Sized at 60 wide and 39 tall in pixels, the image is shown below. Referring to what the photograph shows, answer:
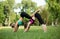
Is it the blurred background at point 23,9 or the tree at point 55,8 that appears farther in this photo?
the tree at point 55,8

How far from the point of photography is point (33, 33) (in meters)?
1.69

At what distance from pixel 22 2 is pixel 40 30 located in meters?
0.30

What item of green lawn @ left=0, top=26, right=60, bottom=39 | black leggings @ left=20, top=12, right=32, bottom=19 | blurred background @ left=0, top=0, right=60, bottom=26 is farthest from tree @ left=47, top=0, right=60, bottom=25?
black leggings @ left=20, top=12, right=32, bottom=19

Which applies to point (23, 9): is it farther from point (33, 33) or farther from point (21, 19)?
point (33, 33)

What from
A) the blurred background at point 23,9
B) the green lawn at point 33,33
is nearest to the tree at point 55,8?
the blurred background at point 23,9

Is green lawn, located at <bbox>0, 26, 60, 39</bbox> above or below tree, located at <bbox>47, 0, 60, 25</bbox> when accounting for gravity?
below

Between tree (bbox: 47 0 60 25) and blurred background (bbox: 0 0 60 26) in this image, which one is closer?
blurred background (bbox: 0 0 60 26)

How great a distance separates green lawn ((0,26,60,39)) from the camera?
63.1 inches

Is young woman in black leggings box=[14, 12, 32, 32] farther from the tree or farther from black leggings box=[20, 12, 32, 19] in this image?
the tree

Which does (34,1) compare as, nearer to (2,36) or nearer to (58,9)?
(58,9)

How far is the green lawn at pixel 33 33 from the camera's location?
1604 mm

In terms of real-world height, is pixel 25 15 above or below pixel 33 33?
above

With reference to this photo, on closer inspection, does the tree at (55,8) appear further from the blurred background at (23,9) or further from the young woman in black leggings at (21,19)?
the young woman in black leggings at (21,19)

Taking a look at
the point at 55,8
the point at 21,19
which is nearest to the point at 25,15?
the point at 21,19
